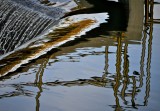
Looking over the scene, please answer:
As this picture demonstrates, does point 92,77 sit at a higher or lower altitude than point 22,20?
lower

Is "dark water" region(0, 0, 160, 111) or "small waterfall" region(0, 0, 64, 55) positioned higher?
"small waterfall" region(0, 0, 64, 55)

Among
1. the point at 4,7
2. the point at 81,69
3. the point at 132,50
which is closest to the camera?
the point at 81,69

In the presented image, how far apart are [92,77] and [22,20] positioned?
300 centimetres

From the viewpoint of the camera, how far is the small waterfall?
4836mm

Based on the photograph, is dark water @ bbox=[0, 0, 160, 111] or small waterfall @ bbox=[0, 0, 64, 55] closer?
dark water @ bbox=[0, 0, 160, 111]

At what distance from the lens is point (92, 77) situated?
9.05 feet

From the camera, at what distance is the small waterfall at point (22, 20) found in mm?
4836

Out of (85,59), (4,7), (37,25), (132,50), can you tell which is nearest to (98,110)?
(85,59)

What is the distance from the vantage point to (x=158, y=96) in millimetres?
2416

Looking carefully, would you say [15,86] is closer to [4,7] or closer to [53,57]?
[53,57]

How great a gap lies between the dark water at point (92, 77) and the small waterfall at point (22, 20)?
114 centimetres

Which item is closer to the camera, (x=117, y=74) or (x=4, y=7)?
(x=117, y=74)

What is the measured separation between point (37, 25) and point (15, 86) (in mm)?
2873

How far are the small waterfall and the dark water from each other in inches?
45.0
